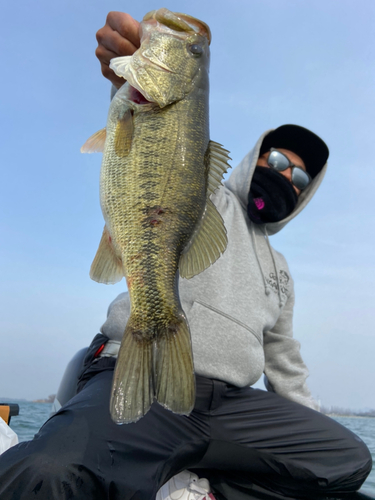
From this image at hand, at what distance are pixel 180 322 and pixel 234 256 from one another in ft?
4.99

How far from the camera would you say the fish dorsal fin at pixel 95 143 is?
165cm

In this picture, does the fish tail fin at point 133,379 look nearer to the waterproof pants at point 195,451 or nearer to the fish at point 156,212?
the fish at point 156,212

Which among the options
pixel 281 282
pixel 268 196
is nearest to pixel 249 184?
pixel 268 196

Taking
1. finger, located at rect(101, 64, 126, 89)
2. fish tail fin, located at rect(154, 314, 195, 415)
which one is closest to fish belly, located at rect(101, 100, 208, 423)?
fish tail fin, located at rect(154, 314, 195, 415)

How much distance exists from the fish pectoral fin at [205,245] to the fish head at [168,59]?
508mm

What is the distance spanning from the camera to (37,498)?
4.69ft

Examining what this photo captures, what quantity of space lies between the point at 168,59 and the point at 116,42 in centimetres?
33

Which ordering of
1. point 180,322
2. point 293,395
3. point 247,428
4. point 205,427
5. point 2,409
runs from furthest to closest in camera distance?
point 293,395 < point 2,409 < point 247,428 < point 205,427 < point 180,322

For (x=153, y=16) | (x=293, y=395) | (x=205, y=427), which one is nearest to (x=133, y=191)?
(x=153, y=16)

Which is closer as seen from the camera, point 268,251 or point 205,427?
point 205,427

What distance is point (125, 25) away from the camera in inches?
69.2

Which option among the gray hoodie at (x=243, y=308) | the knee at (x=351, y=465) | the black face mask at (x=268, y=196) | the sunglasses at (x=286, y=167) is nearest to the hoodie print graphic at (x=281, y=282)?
the gray hoodie at (x=243, y=308)

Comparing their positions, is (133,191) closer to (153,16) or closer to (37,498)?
(153,16)

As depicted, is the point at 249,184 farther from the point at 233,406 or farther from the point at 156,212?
the point at 156,212
